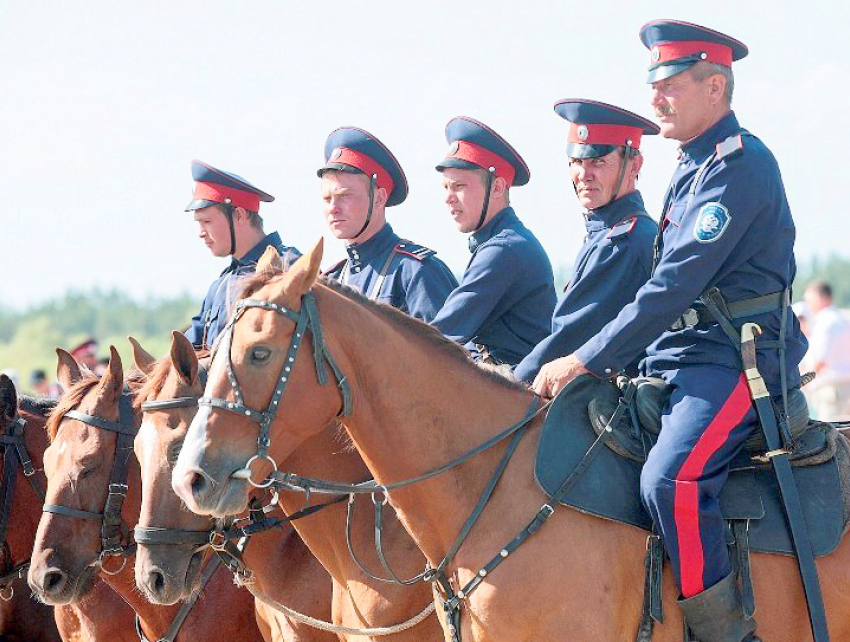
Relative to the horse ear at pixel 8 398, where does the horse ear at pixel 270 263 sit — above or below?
above

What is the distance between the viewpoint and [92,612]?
27.8 feet

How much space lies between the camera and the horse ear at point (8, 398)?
8.91 metres

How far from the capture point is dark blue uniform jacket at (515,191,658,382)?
6758 millimetres

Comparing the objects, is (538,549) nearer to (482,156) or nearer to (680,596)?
(680,596)

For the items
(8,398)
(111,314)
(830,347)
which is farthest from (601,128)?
(111,314)

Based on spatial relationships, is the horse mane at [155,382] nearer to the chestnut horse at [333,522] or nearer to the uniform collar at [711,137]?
the chestnut horse at [333,522]

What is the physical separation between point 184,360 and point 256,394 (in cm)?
185

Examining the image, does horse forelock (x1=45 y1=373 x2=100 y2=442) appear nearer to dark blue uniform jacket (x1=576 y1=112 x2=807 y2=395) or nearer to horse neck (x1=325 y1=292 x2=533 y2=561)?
horse neck (x1=325 y1=292 x2=533 y2=561)

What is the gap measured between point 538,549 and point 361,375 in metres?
1.12

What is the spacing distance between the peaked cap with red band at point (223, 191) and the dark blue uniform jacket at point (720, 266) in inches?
172

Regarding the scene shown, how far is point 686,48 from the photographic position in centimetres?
634

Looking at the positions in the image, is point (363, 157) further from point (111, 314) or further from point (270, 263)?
point (111, 314)

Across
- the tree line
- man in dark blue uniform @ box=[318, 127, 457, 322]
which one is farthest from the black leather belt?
the tree line

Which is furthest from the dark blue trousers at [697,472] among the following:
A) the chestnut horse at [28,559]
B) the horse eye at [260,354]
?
the chestnut horse at [28,559]
